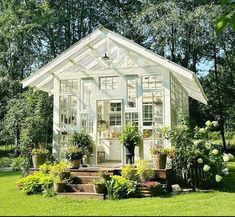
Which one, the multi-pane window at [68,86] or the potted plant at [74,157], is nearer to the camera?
the potted plant at [74,157]

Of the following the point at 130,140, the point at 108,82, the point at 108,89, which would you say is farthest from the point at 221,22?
the point at 108,82

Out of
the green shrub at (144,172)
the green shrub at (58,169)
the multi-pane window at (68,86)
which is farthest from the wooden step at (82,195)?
the multi-pane window at (68,86)

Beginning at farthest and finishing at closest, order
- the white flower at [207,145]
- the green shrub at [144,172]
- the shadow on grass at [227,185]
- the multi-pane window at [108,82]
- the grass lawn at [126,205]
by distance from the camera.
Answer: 1. the multi-pane window at [108,82]
2. the white flower at [207,145]
3. the shadow on grass at [227,185]
4. the green shrub at [144,172]
5. the grass lawn at [126,205]

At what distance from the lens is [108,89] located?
13.0 m

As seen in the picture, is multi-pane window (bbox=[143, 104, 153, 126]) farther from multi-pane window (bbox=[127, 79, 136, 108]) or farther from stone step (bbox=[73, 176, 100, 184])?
stone step (bbox=[73, 176, 100, 184])

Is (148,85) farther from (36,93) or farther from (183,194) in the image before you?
(36,93)

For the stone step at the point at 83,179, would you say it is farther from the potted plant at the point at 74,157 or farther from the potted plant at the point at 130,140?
the potted plant at the point at 130,140

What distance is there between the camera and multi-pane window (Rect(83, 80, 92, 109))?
13195mm

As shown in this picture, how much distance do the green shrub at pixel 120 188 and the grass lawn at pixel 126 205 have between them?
0.43 meters

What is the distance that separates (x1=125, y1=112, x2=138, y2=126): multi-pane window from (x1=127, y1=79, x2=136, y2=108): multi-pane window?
0.27 m

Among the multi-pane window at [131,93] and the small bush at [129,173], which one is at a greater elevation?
the multi-pane window at [131,93]

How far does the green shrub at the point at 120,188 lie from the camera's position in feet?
31.6

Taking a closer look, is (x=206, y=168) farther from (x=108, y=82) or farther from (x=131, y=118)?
(x=108, y=82)

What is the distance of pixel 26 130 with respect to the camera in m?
14.3
